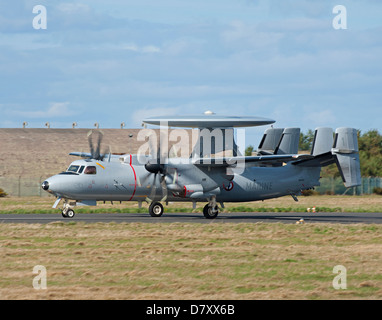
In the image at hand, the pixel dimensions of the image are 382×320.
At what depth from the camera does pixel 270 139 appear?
41.3 meters

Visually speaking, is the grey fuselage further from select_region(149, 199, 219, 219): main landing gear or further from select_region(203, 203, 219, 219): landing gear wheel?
select_region(203, 203, 219, 219): landing gear wheel

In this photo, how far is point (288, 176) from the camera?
115 feet

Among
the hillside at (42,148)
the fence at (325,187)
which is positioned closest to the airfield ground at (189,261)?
the fence at (325,187)

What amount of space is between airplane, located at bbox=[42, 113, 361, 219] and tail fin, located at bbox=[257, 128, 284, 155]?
234 inches

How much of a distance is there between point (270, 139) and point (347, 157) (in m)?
7.83

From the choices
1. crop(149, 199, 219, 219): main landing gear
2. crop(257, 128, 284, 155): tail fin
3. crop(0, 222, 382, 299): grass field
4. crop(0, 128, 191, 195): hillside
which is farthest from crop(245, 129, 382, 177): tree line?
crop(0, 222, 382, 299): grass field

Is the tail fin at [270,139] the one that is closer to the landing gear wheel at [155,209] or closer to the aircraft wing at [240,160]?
the aircraft wing at [240,160]

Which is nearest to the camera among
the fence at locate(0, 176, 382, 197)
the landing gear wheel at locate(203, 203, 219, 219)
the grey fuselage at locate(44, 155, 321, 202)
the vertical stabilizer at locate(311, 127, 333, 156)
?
the grey fuselage at locate(44, 155, 321, 202)

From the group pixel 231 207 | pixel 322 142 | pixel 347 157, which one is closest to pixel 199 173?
pixel 322 142

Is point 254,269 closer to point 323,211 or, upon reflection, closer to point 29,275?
point 29,275

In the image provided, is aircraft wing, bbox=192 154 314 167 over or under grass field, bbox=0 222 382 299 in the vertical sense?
over

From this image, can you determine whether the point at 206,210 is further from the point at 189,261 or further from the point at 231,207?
the point at 189,261

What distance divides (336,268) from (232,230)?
9931 millimetres

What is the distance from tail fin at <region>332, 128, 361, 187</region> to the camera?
34250 mm
